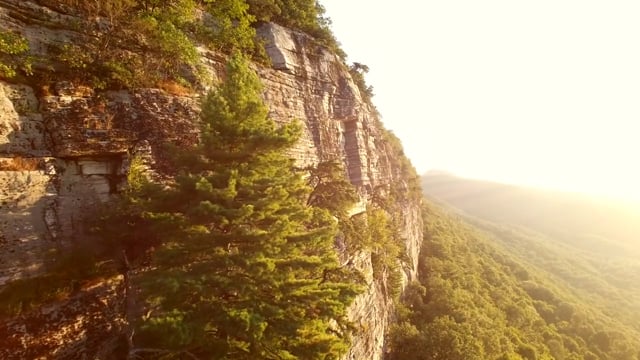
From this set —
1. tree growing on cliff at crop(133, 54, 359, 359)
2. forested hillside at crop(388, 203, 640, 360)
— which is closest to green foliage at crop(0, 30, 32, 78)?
tree growing on cliff at crop(133, 54, 359, 359)

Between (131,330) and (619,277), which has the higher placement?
(131,330)

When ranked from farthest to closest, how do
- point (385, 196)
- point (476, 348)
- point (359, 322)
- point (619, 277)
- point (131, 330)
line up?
point (619, 277) < point (385, 196) < point (476, 348) < point (359, 322) < point (131, 330)

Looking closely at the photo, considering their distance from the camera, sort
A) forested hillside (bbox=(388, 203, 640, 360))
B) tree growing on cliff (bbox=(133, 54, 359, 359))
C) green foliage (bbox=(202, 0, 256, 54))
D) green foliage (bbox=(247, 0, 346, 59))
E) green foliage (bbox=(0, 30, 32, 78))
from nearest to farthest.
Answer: tree growing on cliff (bbox=(133, 54, 359, 359)) < green foliage (bbox=(0, 30, 32, 78)) < green foliage (bbox=(202, 0, 256, 54)) < green foliage (bbox=(247, 0, 346, 59)) < forested hillside (bbox=(388, 203, 640, 360))

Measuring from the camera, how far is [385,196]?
3766cm

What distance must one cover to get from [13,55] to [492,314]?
50321mm

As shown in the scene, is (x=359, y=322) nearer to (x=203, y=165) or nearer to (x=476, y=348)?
(x=203, y=165)

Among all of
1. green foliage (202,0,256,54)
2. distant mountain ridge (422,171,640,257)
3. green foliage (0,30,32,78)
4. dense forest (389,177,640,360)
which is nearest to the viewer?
green foliage (0,30,32,78)

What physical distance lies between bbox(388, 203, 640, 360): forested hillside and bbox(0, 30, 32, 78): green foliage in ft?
103

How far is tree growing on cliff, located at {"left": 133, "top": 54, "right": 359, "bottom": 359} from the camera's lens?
10445 millimetres

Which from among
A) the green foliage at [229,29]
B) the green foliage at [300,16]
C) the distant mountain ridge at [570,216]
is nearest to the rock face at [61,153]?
the green foliage at [229,29]

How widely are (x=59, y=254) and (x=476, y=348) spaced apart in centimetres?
3312

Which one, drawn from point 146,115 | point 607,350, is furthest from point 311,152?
point 607,350

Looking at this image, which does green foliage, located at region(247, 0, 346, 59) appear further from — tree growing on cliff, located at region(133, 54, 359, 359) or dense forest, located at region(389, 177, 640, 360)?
dense forest, located at region(389, 177, 640, 360)

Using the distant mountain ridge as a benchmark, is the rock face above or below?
above
